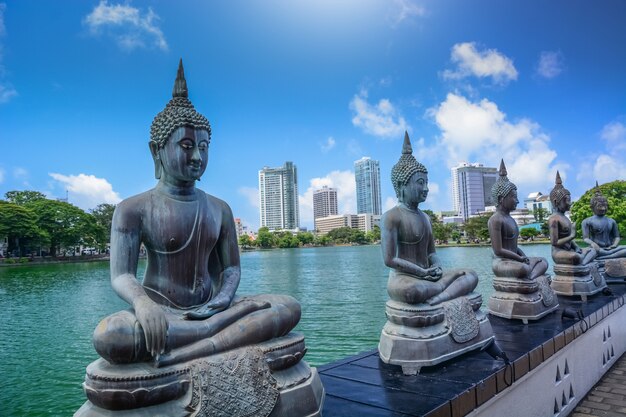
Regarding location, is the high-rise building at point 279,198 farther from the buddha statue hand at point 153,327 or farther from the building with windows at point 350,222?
the buddha statue hand at point 153,327

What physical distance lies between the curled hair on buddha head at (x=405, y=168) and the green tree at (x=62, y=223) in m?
50.9

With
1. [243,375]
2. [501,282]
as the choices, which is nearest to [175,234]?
[243,375]

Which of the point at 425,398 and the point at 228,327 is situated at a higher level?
the point at 228,327

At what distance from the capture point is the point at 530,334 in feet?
19.5

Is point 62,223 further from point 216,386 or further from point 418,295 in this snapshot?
point 216,386

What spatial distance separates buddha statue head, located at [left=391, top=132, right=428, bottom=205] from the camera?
5.04 m

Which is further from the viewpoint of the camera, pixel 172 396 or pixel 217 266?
pixel 217 266

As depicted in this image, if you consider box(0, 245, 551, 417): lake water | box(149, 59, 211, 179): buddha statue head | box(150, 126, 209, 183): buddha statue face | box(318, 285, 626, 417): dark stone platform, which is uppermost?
box(149, 59, 211, 179): buddha statue head

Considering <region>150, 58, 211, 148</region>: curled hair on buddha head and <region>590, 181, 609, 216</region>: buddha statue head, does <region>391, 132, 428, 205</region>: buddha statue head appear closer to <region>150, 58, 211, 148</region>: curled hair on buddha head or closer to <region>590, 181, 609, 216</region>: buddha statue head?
<region>150, 58, 211, 148</region>: curled hair on buddha head

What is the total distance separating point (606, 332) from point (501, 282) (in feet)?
6.41

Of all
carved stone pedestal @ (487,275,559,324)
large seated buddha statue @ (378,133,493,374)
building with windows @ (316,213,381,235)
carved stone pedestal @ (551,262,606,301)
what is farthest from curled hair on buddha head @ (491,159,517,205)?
building with windows @ (316,213,381,235)

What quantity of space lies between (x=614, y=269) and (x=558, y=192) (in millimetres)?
3053

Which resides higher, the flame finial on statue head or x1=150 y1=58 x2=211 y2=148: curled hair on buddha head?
the flame finial on statue head

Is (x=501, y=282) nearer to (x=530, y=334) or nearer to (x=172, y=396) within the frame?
(x=530, y=334)
